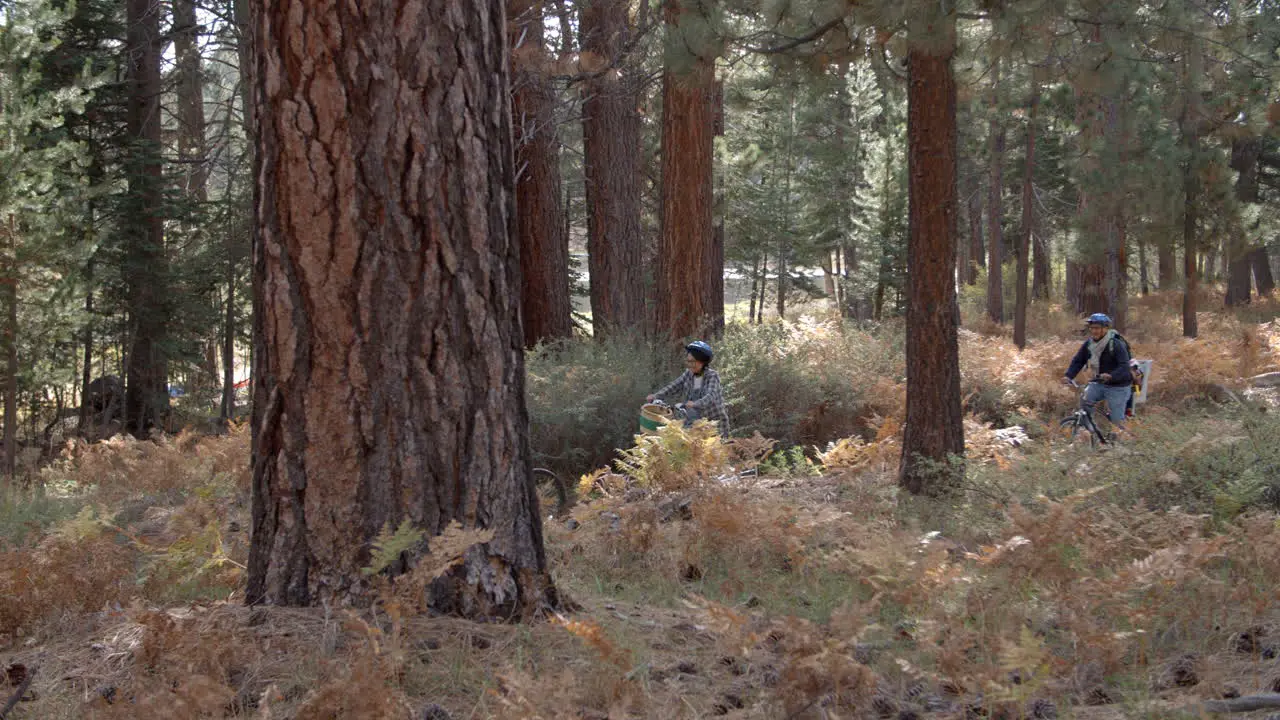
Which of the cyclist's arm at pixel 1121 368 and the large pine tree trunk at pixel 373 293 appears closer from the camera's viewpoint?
the large pine tree trunk at pixel 373 293

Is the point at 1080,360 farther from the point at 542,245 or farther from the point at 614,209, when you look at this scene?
the point at 542,245

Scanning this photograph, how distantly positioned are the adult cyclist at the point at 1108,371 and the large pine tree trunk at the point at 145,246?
15242mm

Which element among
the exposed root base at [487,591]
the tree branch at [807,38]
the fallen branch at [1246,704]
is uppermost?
the tree branch at [807,38]

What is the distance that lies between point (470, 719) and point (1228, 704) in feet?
7.18

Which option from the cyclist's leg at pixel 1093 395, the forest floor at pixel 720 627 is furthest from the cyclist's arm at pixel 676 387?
the cyclist's leg at pixel 1093 395

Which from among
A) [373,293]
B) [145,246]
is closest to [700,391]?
[373,293]

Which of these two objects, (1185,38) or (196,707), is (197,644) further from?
(1185,38)

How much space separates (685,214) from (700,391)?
17.0 feet

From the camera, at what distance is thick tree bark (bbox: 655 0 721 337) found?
1361cm

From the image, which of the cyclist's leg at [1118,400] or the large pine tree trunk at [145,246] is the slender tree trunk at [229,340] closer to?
the large pine tree trunk at [145,246]

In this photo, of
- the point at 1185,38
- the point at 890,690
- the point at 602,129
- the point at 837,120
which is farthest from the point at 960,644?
the point at 837,120

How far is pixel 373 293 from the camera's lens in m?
3.41

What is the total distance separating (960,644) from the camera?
3.24 m

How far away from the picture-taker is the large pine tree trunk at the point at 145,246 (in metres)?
17.7
